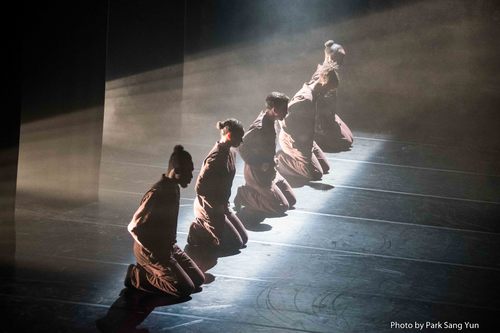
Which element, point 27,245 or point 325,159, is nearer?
point 27,245

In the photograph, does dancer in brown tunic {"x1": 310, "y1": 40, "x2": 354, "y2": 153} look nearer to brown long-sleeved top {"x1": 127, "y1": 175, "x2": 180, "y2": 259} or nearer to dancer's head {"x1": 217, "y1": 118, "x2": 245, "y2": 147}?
dancer's head {"x1": 217, "y1": 118, "x2": 245, "y2": 147}

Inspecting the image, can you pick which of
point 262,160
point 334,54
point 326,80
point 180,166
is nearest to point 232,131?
point 180,166

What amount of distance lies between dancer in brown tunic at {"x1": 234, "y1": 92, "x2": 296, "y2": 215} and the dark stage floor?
255 mm

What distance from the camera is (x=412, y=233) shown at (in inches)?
333

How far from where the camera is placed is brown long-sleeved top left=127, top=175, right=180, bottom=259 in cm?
624

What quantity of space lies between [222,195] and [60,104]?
219 cm

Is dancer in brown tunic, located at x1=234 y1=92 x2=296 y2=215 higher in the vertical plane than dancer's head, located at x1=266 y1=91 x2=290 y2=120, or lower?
lower


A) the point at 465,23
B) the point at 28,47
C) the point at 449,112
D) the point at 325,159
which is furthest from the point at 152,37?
the point at 465,23

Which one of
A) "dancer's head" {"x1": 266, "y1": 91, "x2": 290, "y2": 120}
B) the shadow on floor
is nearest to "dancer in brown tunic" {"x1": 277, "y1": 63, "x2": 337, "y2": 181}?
"dancer's head" {"x1": 266, "y1": 91, "x2": 290, "y2": 120}

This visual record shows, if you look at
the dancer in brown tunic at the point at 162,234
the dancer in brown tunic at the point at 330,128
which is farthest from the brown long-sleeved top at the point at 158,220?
the dancer in brown tunic at the point at 330,128

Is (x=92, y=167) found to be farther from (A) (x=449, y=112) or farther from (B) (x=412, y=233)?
(A) (x=449, y=112)

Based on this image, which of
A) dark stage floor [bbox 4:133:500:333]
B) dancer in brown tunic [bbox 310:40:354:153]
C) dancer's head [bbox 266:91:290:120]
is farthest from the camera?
dancer in brown tunic [bbox 310:40:354:153]

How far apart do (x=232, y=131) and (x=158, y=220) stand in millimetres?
1238

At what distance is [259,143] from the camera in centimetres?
835
